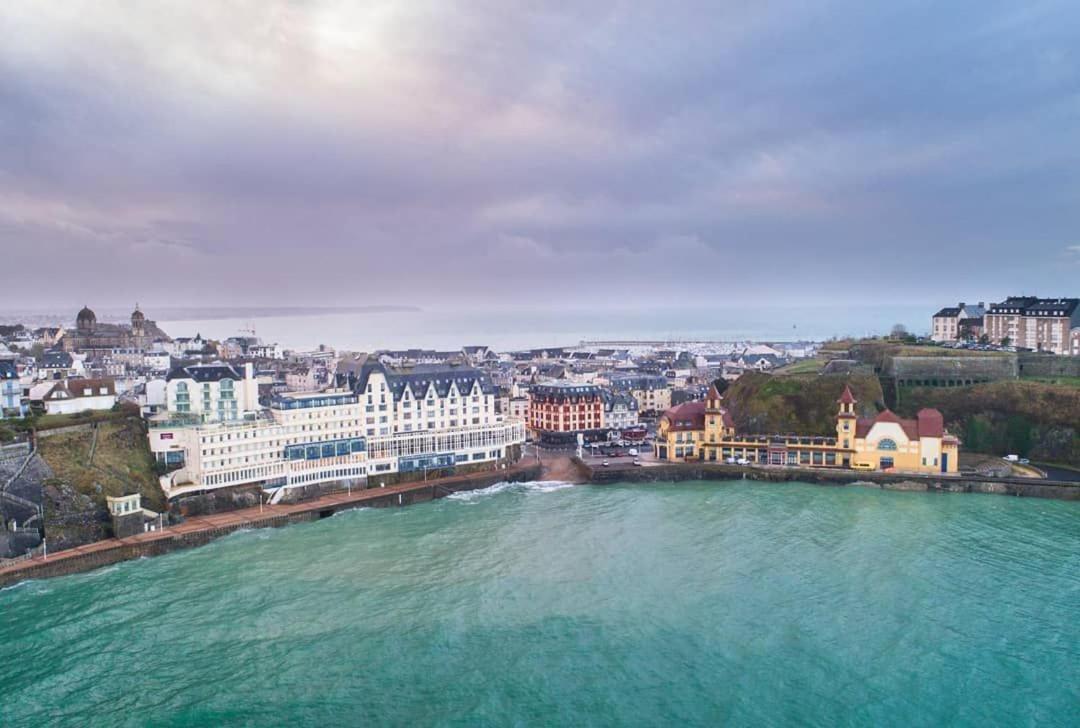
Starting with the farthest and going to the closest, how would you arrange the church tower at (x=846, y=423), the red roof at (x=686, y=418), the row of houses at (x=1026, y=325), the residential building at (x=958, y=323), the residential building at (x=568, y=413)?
the residential building at (x=958, y=323)
the row of houses at (x=1026, y=325)
the residential building at (x=568, y=413)
the red roof at (x=686, y=418)
the church tower at (x=846, y=423)

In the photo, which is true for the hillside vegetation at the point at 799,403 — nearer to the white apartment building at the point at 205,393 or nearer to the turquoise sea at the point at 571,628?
the turquoise sea at the point at 571,628

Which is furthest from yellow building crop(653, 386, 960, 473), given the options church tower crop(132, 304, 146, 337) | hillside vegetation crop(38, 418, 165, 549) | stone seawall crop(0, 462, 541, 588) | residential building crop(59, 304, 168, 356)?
church tower crop(132, 304, 146, 337)

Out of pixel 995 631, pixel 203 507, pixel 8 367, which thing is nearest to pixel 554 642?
pixel 995 631

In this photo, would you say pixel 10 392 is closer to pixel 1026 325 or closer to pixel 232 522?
pixel 232 522

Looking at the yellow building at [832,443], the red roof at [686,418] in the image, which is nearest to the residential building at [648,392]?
the yellow building at [832,443]

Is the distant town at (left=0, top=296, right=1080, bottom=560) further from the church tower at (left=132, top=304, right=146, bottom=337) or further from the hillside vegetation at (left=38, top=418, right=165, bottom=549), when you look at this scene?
the church tower at (left=132, top=304, right=146, bottom=337)
